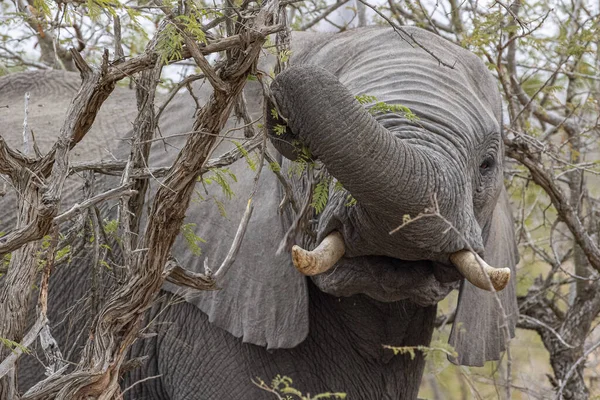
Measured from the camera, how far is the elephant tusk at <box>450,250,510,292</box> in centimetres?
261

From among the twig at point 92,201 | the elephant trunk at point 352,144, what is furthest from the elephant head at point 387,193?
the twig at point 92,201

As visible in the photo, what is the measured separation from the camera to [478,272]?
2686mm

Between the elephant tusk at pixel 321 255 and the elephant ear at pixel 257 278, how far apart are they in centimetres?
39

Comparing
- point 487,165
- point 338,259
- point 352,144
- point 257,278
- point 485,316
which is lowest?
point 485,316

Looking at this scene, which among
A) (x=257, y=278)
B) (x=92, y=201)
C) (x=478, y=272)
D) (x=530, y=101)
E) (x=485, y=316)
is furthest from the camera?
(x=530, y=101)

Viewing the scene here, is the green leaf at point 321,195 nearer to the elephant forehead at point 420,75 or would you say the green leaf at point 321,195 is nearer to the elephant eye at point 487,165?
the elephant forehead at point 420,75

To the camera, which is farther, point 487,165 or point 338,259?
point 487,165

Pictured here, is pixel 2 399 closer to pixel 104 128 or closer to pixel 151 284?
pixel 151 284

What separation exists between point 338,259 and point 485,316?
0.75m

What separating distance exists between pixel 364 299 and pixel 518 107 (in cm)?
180

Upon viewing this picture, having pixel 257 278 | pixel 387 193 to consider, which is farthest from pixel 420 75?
pixel 257 278

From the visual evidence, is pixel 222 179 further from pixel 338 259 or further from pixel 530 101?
pixel 530 101

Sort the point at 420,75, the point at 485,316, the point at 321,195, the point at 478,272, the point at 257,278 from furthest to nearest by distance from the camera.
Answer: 1. the point at 485,316
2. the point at 257,278
3. the point at 420,75
4. the point at 321,195
5. the point at 478,272

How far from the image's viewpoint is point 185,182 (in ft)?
8.18
